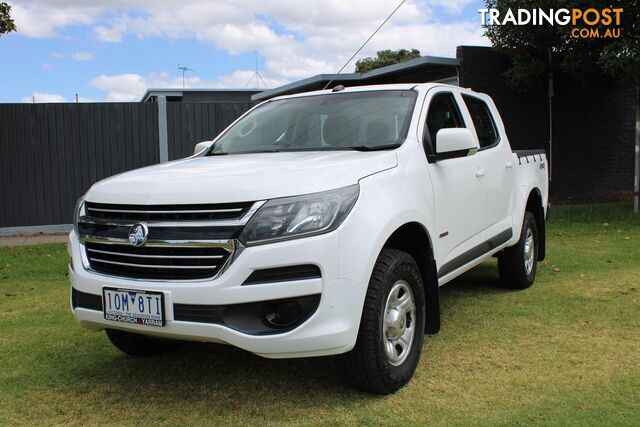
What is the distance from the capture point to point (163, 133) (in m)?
11.4

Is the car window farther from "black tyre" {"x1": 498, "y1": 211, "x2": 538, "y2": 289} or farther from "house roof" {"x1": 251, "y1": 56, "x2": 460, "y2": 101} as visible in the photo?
"house roof" {"x1": 251, "y1": 56, "x2": 460, "y2": 101}

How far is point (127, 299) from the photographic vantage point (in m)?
3.13

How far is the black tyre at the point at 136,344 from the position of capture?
3996 mm

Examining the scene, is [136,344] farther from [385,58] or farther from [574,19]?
[385,58]

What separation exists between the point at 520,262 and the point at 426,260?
2249 mm

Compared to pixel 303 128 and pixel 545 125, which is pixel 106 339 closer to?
pixel 303 128

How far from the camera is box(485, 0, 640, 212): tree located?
394 inches

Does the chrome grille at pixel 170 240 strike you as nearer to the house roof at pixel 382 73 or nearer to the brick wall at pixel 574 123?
the house roof at pixel 382 73

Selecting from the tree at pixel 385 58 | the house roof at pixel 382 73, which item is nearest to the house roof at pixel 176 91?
the house roof at pixel 382 73

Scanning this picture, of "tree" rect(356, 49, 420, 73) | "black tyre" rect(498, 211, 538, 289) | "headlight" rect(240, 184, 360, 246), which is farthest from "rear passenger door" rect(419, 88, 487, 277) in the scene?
"tree" rect(356, 49, 420, 73)

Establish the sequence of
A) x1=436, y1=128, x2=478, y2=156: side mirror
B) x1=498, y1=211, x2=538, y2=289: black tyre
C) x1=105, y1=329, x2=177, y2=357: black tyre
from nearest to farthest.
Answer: x1=436, y1=128, x2=478, y2=156: side mirror
x1=105, y1=329, x2=177, y2=357: black tyre
x1=498, y1=211, x2=538, y2=289: black tyre

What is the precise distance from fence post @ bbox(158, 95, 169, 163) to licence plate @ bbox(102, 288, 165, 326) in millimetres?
8459

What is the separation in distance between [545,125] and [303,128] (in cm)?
1111

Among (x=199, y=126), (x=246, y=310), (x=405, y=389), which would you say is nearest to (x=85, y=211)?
(x=246, y=310)
